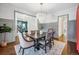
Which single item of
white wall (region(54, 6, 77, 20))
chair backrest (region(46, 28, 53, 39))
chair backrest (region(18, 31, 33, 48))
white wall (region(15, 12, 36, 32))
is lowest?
chair backrest (region(18, 31, 33, 48))

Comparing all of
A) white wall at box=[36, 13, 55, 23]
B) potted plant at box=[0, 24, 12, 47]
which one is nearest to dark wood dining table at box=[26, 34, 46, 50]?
white wall at box=[36, 13, 55, 23]

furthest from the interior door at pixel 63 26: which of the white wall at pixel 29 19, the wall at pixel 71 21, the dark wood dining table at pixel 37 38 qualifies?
the white wall at pixel 29 19

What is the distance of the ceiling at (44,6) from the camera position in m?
2.19

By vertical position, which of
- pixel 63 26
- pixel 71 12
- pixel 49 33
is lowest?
pixel 49 33

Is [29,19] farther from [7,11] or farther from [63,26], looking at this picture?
[63,26]

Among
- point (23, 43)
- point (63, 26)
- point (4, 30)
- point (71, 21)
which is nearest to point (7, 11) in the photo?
point (4, 30)

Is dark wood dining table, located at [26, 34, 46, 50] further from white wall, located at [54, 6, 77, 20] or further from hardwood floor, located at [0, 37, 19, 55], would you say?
white wall, located at [54, 6, 77, 20]

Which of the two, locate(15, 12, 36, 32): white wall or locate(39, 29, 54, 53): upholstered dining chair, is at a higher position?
locate(15, 12, 36, 32): white wall

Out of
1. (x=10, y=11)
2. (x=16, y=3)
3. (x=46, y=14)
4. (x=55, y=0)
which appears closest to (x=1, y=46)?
(x=10, y=11)

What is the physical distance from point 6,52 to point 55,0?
115 centimetres

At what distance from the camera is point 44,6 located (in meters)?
2.20

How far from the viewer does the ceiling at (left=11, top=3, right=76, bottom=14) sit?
7.18 feet

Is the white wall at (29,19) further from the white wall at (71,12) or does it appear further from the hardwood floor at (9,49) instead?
the white wall at (71,12)
